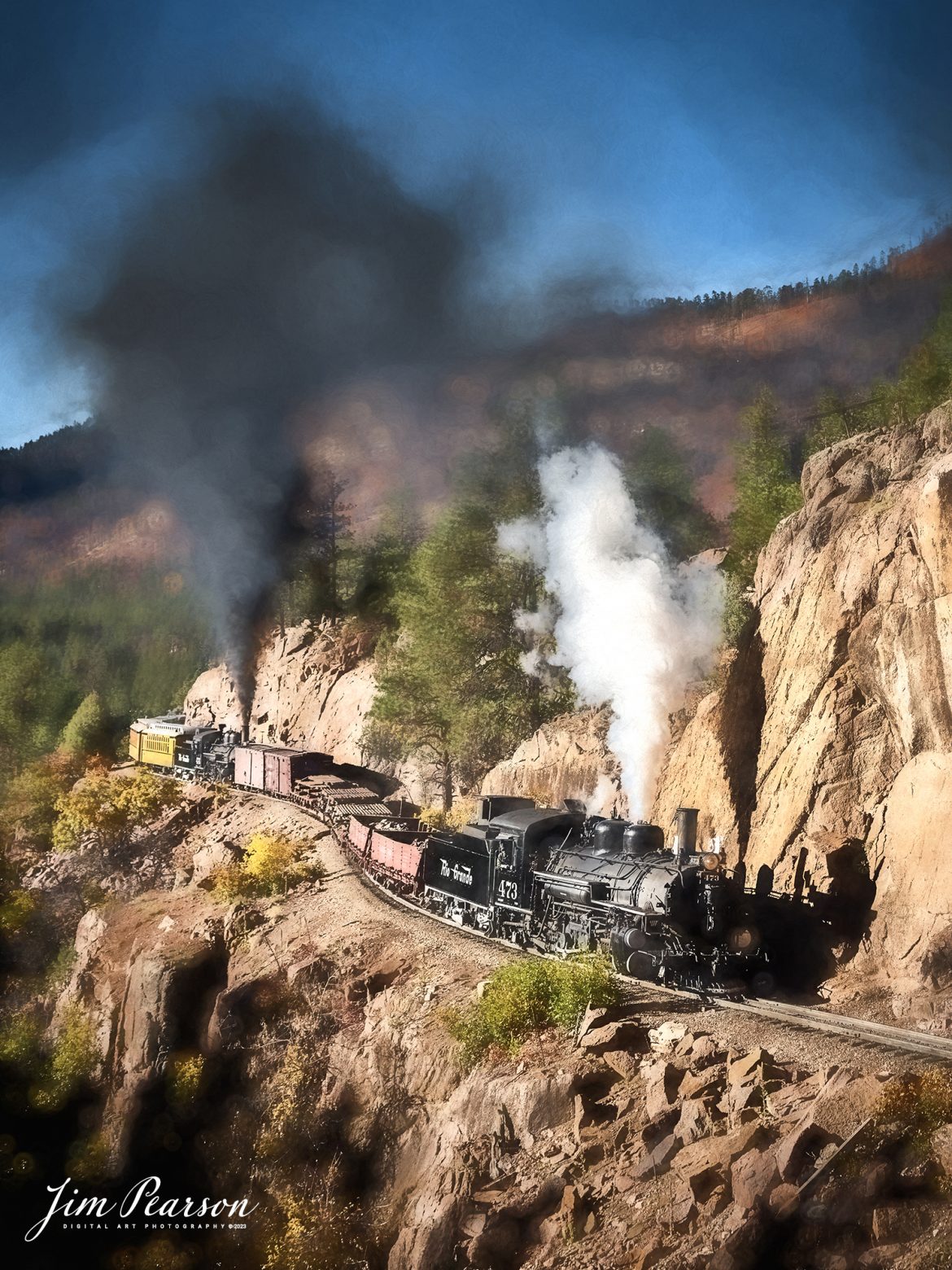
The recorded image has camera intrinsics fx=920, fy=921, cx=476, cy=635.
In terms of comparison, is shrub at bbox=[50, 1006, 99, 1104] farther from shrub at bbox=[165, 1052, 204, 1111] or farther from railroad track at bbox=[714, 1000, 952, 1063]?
railroad track at bbox=[714, 1000, 952, 1063]

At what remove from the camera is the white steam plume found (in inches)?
585

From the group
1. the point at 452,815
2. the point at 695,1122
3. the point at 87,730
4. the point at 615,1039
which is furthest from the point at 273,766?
the point at 695,1122

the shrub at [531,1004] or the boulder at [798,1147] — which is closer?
the boulder at [798,1147]

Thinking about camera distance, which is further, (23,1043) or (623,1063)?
(23,1043)

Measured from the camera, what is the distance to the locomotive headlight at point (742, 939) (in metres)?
10.5

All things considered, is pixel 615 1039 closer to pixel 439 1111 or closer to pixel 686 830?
pixel 439 1111

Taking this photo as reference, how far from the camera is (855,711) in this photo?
12023 millimetres

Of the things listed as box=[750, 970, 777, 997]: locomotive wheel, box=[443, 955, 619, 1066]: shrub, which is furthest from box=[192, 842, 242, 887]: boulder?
box=[750, 970, 777, 997]: locomotive wheel

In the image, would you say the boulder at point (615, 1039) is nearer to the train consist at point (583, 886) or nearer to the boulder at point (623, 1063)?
the boulder at point (623, 1063)

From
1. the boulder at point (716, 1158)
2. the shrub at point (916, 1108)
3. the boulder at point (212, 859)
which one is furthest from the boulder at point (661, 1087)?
the boulder at point (212, 859)

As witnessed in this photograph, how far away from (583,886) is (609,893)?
1.15 ft

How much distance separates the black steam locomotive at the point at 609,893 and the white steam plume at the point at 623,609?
2.61m

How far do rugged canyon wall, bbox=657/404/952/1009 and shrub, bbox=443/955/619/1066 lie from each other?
11.0 ft

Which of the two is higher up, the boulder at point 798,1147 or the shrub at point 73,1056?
the boulder at point 798,1147
